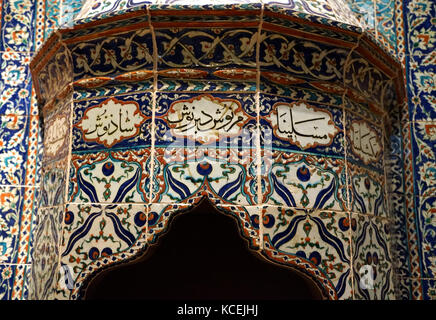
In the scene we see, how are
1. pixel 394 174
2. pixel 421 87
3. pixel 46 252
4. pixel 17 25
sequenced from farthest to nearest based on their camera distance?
pixel 17 25 < pixel 421 87 < pixel 394 174 < pixel 46 252

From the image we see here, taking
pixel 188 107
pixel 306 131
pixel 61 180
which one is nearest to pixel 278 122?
pixel 306 131

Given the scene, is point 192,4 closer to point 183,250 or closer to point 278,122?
point 278,122

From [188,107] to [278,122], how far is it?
432mm

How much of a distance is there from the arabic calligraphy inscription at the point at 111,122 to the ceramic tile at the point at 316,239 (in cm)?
76

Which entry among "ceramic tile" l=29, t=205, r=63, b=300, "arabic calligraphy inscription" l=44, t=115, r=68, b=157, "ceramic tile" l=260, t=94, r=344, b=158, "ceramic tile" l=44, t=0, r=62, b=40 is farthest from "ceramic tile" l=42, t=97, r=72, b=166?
"ceramic tile" l=260, t=94, r=344, b=158

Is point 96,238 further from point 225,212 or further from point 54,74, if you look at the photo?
point 54,74

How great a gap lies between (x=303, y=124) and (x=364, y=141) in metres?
0.44

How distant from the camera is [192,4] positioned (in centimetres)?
268

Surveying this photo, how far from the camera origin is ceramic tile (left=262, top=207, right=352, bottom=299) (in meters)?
2.56

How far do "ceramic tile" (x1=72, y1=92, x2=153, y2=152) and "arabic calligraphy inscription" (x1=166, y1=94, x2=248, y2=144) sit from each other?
5.2 inches

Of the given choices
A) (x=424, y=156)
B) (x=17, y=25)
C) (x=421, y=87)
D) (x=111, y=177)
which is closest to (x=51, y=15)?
(x=17, y=25)

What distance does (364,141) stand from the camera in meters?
2.98

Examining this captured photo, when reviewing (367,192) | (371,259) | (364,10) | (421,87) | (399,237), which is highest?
(364,10)

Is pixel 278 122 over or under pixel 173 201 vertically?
over
